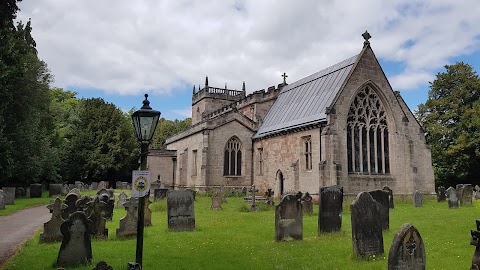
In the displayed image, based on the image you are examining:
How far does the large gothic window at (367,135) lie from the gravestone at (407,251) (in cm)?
1673

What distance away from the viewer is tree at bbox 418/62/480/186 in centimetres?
3488

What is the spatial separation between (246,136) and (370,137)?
33.0 ft

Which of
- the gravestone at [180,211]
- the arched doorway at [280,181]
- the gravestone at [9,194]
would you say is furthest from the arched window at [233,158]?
the gravestone at [180,211]

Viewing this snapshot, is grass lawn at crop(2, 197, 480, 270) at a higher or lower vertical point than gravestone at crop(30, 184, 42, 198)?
lower

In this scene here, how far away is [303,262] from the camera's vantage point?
312 inches

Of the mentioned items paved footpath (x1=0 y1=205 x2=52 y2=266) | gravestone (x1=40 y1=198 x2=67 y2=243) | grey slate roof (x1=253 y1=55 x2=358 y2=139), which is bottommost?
paved footpath (x1=0 y1=205 x2=52 y2=266)

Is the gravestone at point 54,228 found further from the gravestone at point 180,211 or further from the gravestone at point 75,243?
the gravestone at point 180,211

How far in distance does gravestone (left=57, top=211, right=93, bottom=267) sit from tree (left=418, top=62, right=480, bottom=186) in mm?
34705

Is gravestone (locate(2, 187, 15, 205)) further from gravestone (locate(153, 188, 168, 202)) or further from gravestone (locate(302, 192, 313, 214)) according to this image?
gravestone (locate(302, 192, 313, 214))

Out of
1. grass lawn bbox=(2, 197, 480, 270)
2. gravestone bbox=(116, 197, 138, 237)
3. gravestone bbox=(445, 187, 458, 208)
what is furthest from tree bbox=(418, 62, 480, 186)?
gravestone bbox=(116, 197, 138, 237)

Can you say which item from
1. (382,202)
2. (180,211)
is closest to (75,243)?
(180,211)

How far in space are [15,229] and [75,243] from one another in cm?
705

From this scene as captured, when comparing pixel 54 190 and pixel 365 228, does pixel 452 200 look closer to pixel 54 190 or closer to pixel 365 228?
pixel 365 228

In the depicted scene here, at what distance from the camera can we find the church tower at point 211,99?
45281 millimetres
